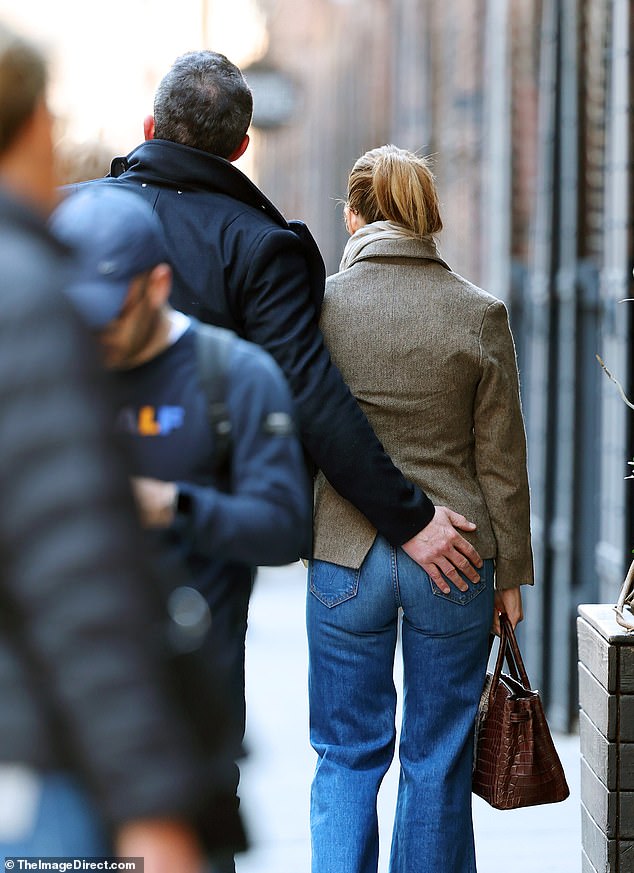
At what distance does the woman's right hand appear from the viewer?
385cm

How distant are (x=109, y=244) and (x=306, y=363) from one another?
126 cm

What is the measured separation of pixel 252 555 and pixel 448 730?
1746mm

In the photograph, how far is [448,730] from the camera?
3.78 metres

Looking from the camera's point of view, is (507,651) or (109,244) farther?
(507,651)

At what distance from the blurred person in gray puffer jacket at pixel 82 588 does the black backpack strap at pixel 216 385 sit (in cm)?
74

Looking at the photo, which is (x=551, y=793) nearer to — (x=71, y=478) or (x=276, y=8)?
(x=71, y=478)

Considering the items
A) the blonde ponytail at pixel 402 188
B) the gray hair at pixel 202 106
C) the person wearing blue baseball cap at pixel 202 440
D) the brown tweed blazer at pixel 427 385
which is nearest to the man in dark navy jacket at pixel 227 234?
the gray hair at pixel 202 106

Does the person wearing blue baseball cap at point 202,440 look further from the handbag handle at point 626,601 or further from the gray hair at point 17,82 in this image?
the handbag handle at point 626,601

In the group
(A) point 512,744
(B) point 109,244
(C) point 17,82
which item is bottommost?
(A) point 512,744

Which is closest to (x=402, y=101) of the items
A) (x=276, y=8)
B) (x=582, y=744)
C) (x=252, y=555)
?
(x=582, y=744)

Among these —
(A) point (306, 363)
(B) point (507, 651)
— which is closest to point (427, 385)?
(A) point (306, 363)

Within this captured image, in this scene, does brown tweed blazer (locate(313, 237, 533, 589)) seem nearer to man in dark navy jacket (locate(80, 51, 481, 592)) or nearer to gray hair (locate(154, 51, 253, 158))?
man in dark navy jacket (locate(80, 51, 481, 592))

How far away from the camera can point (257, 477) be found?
213cm

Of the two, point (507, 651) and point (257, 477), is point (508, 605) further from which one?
point (257, 477)
